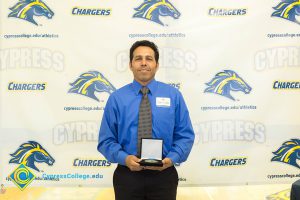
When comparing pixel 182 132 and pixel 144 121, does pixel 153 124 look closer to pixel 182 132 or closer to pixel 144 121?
pixel 144 121

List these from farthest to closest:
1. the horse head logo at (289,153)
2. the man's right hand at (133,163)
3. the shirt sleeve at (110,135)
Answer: the horse head logo at (289,153) → the shirt sleeve at (110,135) → the man's right hand at (133,163)

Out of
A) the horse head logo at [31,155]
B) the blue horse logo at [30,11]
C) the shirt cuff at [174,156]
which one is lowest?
the horse head logo at [31,155]

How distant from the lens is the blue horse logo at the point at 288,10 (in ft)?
9.80

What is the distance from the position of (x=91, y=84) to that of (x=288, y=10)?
1920mm

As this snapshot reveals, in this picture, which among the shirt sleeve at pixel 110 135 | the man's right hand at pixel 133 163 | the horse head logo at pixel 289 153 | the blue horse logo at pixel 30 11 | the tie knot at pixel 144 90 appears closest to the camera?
the man's right hand at pixel 133 163

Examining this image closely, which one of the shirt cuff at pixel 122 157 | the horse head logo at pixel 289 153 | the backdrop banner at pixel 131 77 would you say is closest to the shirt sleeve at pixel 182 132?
the shirt cuff at pixel 122 157

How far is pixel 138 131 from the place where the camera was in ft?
5.87

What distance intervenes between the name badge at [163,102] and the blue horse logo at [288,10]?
5.62 feet

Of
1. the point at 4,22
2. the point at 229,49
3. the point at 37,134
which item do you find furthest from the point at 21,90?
the point at 229,49

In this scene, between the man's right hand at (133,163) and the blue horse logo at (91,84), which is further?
the blue horse logo at (91,84)

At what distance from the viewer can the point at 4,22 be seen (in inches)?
115

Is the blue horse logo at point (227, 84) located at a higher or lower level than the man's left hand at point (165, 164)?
higher

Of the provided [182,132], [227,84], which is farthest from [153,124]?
[227,84]

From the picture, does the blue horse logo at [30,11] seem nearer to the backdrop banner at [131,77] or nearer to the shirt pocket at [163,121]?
the backdrop banner at [131,77]
